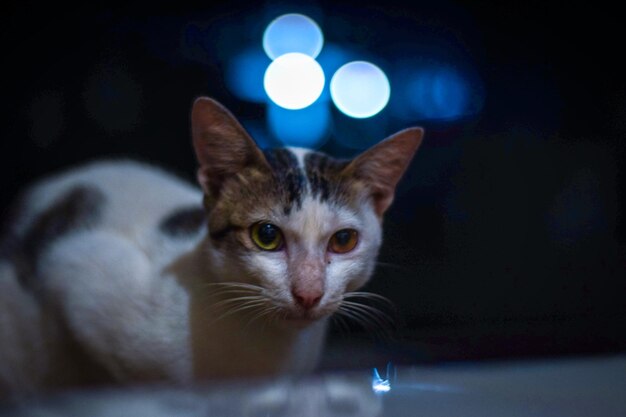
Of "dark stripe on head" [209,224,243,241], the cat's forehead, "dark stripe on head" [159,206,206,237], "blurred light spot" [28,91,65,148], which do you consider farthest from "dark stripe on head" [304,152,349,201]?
"blurred light spot" [28,91,65,148]

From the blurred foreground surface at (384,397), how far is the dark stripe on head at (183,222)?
0.29 m

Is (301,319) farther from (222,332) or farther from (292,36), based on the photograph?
(292,36)

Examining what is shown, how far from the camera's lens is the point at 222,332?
1063 millimetres

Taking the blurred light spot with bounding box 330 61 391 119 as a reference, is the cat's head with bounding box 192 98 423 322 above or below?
below

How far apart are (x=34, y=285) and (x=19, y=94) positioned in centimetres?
37

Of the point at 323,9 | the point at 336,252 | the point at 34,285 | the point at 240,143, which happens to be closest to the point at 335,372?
the point at 336,252

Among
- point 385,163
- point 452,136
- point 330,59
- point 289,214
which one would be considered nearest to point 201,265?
point 289,214

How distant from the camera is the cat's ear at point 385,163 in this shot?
3.43 feet

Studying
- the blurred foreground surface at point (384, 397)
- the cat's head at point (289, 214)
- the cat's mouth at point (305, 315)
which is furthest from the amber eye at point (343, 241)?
the blurred foreground surface at point (384, 397)

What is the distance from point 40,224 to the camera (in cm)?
119

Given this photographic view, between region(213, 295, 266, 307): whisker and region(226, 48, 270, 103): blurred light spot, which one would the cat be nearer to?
region(213, 295, 266, 307): whisker

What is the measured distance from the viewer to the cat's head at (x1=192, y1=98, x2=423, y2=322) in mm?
958

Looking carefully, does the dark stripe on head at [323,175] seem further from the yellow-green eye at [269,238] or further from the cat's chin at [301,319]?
the cat's chin at [301,319]

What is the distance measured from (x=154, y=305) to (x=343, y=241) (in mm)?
356
